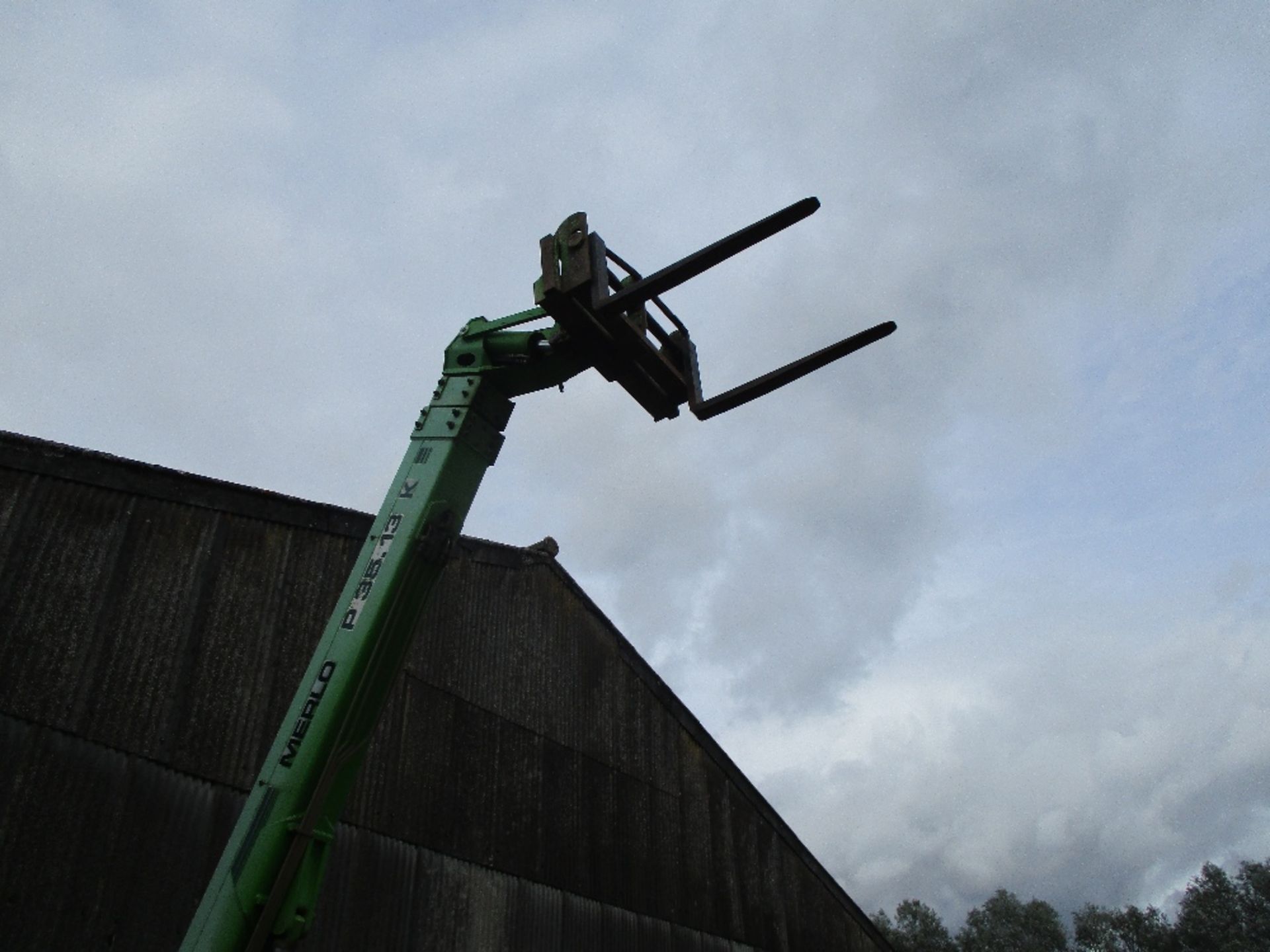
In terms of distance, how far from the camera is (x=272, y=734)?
8.88 meters

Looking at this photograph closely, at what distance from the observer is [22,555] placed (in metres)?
8.07

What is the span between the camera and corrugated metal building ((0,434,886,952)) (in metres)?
7.57

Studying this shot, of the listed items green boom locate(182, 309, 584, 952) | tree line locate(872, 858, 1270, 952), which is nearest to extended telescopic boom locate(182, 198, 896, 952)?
green boom locate(182, 309, 584, 952)

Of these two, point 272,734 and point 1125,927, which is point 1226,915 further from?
point 272,734

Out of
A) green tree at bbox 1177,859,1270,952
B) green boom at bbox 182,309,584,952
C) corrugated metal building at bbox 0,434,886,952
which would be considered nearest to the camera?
green boom at bbox 182,309,584,952

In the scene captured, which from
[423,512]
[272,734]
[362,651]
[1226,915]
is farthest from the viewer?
[1226,915]

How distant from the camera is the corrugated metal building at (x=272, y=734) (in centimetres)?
757

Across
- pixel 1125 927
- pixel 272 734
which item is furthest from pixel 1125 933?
pixel 272 734

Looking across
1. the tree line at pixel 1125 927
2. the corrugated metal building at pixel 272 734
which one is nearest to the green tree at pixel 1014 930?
the tree line at pixel 1125 927

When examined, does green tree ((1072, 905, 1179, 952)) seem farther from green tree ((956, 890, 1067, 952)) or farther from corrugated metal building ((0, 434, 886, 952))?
corrugated metal building ((0, 434, 886, 952))

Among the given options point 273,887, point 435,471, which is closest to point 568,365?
point 435,471

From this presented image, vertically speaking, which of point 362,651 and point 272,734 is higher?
point 272,734

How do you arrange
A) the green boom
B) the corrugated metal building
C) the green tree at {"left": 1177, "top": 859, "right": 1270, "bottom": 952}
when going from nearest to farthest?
the green boom
the corrugated metal building
the green tree at {"left": 1177, "top": 859, "right": 1270, "bottom": 952}

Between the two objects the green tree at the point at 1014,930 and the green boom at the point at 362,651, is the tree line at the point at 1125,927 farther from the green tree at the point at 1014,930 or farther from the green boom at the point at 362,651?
the green boom at the point at 362,651
